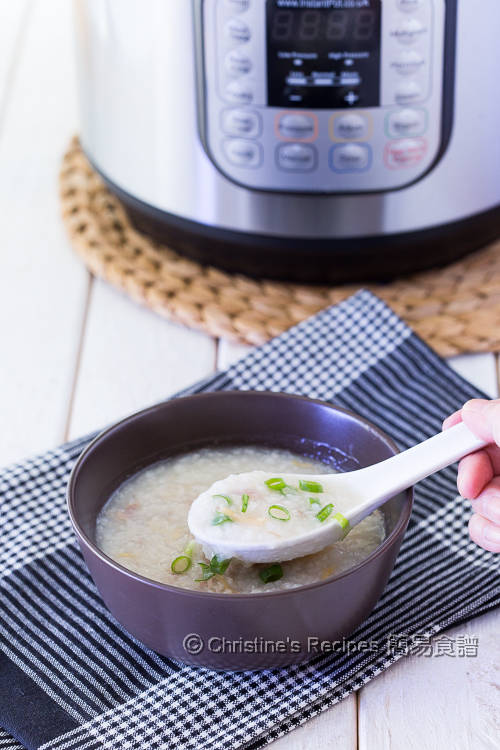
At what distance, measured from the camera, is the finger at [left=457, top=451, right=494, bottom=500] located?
771mm

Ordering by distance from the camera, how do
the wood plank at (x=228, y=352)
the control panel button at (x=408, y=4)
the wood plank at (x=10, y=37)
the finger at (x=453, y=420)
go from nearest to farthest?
the finger at (x=453, y=420), the control panel button at (x=408, y=4), the wood plank at (x=228, y=352), the wood plank at (x=10, y=37)

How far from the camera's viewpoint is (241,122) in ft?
3.56

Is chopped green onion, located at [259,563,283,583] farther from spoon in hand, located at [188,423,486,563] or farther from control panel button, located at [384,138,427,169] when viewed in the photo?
control panel button, located at [384,138,427,169]

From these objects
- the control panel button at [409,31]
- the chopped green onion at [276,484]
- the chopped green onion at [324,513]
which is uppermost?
the control panel button at [409,31]

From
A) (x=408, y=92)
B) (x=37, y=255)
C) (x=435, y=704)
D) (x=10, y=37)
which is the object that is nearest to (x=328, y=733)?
(x=435, y=704)

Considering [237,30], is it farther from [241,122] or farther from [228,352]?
[228,352]

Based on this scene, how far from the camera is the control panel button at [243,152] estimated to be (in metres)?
1.09

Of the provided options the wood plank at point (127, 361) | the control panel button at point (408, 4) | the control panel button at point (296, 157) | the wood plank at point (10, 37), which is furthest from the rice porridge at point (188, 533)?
the wood plank at point (10, 37)

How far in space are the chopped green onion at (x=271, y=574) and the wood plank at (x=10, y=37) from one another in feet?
3.66

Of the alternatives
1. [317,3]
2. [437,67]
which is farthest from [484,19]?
[317,3]

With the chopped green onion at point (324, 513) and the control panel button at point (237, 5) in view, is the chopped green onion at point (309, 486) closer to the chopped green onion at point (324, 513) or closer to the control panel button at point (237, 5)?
the chopped green onion at point (324, 513)

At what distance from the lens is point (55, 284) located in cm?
129

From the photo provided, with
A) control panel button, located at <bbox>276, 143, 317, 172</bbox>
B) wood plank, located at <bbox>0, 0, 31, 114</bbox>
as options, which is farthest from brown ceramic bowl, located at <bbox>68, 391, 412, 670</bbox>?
wood plank, located at <bbox>0, 0, 31, 114</bbox>

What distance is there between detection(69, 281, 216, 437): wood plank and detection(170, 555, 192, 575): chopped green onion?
34 centimetres
